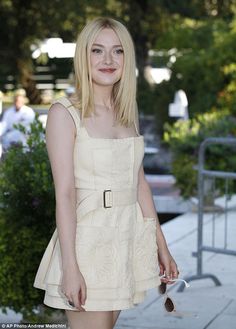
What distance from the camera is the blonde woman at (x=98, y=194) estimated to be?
11.8 ft

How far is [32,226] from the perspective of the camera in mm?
5773

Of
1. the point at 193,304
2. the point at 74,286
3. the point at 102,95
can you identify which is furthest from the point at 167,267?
the point at 193,304

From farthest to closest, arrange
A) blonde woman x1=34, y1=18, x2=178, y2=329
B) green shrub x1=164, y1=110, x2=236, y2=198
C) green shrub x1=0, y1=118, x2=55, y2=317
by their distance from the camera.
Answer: green shrub x1=164, y1=110, x2=236, y2=198
green shrub x1=0, y1=118, x2=55, y2=317
blonde woman x1=34, y1=18, x2=178, y2=329

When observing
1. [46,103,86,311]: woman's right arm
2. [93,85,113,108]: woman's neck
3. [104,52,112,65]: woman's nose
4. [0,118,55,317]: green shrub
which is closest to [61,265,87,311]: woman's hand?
[46,103,86,311]: woman's right arm

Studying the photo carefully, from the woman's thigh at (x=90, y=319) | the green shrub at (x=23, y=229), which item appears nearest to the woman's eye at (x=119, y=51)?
the woman's thigh at (x=90, y=319)

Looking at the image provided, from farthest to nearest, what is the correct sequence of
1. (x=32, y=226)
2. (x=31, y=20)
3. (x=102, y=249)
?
1. (x=31, y=20)
2. (x=32, y=226)
3. (x=102, y=249)

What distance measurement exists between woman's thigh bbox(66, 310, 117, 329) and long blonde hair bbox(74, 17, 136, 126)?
30.7 inches

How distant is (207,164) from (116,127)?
895 centimetres

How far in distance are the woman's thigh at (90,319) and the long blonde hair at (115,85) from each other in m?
0.78

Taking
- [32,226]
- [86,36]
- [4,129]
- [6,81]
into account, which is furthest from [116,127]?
[6,81]

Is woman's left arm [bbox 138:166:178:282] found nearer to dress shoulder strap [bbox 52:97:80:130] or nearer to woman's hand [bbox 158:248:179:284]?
woman's hand [bbox 158:248:179:284]

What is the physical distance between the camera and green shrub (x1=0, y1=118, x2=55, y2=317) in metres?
5.70

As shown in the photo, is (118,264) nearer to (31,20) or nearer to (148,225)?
(148,225)

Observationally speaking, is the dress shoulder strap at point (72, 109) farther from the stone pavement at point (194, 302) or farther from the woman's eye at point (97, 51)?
the stone pavement at point (194, 302)
